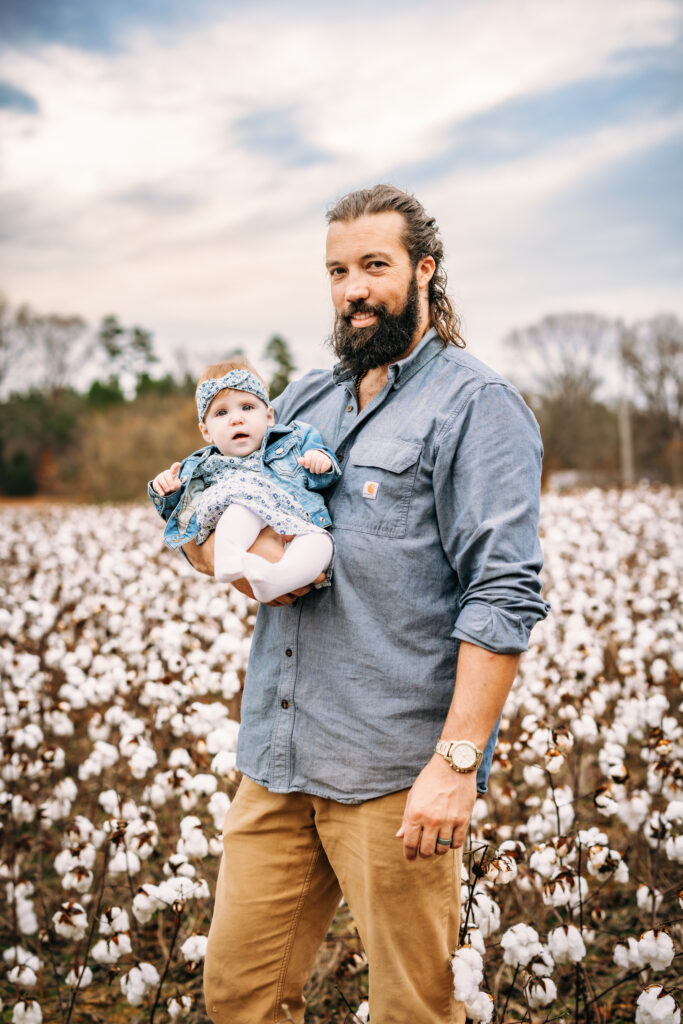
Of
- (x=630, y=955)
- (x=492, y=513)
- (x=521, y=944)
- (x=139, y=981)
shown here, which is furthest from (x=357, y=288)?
(x=139, y=981)

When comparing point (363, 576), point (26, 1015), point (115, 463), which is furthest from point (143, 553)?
point (115, 463)

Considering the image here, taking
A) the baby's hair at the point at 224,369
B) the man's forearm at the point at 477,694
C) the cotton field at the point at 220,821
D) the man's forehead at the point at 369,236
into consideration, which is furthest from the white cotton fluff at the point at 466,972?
the man's forehead at the point at 369,236

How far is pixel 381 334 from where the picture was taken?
7.72 ft

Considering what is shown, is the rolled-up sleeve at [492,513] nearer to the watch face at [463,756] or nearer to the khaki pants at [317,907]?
the watch face at [463,756]

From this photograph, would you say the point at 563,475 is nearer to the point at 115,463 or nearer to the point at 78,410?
the point at 115,463

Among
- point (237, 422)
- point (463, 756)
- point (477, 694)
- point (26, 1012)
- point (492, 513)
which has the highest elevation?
point (237, 422)

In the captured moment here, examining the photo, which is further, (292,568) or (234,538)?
(234,538)

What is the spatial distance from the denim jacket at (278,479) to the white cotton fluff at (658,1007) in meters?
1.50

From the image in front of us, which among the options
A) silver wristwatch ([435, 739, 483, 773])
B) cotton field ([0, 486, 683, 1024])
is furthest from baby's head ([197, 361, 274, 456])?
cotton field ([0, 486, 683, 1024])

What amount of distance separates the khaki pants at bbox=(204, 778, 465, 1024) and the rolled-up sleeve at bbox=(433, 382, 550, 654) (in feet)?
1.74

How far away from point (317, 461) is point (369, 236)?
0.63 meters

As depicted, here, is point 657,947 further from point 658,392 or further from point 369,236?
point 658,392

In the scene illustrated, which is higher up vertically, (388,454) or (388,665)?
(388,454)

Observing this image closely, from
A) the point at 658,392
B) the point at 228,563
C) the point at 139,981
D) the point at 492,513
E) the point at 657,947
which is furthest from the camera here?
the point at 658,392
